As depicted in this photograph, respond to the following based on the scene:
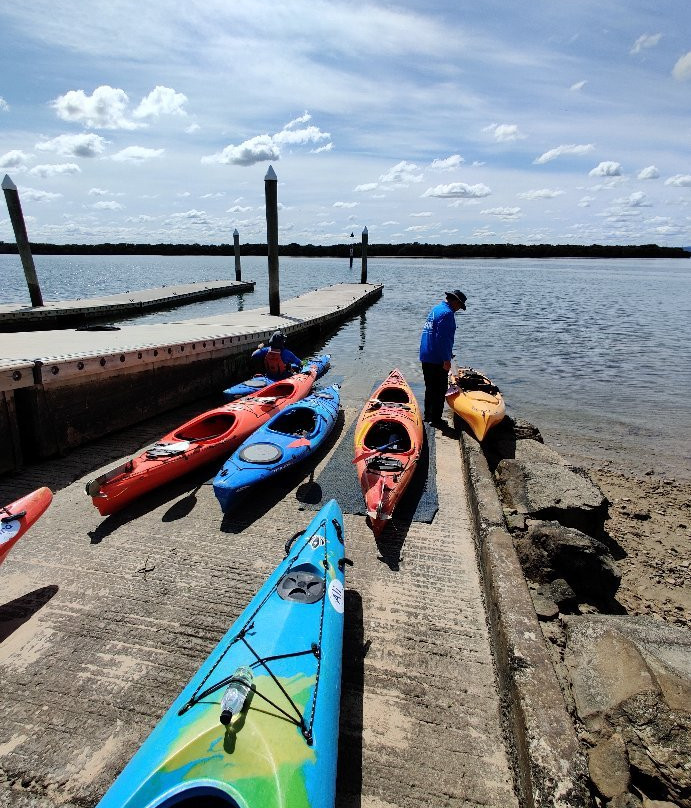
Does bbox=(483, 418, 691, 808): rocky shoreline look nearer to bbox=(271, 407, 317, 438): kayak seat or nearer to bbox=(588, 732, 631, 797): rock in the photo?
bbox=(588, 732, 631, 797): rock

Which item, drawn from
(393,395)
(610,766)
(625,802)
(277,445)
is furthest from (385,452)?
(625,802)

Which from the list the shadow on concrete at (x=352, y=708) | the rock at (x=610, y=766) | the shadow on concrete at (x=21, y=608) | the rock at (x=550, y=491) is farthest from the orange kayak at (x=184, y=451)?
the rock at (x=610, y=766)

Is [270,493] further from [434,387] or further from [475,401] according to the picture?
[475,401]

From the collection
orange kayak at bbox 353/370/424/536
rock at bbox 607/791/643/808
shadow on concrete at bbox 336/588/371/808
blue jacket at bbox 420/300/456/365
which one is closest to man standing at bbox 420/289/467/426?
blue jacket at bbox 420/300/456/365

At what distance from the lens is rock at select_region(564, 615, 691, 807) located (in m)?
2.89

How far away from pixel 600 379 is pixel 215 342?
12.9 m

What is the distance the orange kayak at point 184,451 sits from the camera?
5582 mm

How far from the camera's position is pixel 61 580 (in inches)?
181

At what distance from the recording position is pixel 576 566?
5203 millimetres

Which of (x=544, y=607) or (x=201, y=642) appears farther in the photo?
(x=544, y=607)

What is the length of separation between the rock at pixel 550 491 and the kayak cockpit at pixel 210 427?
4.62 m

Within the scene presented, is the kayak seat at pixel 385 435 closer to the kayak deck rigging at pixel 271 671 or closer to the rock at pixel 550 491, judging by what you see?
the rock at pixel 550 491

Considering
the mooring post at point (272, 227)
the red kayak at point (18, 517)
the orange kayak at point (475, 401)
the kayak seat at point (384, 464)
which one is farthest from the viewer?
the mooring post at point (272, 227)

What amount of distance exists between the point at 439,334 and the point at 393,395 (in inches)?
69.7
